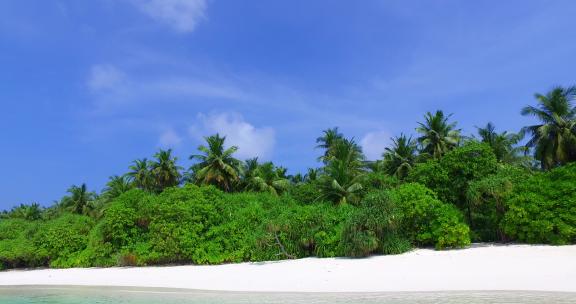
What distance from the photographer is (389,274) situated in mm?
13836

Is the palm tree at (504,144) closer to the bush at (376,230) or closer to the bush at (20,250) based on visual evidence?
the bush at (376,230)

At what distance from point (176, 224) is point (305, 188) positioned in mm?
10357

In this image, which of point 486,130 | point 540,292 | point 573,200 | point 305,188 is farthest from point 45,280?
point 486,130

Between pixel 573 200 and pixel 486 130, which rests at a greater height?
pixel 486 130

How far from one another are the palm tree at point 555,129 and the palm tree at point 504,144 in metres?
1.92

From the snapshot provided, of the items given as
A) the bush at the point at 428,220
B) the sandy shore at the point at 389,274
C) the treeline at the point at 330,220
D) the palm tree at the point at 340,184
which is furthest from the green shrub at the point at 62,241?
the bush at the point at 428,220

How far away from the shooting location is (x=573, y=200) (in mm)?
15859

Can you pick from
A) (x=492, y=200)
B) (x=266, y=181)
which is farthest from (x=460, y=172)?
(x=266, y=181)

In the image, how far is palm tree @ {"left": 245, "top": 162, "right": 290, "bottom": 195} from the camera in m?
35.8

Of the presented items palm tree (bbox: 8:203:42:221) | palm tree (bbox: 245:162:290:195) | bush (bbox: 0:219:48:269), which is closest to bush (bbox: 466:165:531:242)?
palm tree (bbox: 245:162:290:195)

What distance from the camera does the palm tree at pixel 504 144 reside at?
106ft

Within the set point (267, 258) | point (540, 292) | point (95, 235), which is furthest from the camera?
point (95, 235)

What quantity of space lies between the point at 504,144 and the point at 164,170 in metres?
28.4

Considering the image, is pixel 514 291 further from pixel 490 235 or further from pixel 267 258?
pixel 267 258
